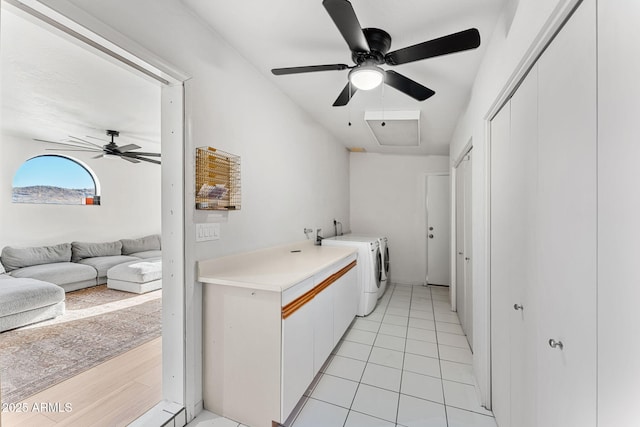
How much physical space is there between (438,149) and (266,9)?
3.63m

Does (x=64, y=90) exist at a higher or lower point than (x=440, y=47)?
higher

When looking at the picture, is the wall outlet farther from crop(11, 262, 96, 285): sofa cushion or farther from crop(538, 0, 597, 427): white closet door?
crop(11, 262, 96, 285): sofa cushion

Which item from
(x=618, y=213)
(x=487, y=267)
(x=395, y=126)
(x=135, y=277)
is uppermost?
(x=395, y=126)

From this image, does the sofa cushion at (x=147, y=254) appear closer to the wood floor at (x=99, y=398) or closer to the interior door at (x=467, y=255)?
the wood floor at (x=99, y=398)

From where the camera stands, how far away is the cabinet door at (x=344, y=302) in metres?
2.48

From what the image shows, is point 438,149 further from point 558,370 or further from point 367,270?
point 558,370

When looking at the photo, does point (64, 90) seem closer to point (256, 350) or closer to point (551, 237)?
point (256, 350)

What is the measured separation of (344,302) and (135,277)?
3.27m

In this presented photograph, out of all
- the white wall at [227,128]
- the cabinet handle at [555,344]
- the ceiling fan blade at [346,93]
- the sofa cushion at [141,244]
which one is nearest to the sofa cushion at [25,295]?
the sofa cushion at [141,244]

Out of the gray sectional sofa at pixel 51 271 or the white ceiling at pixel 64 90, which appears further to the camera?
the gray sectional sofa at pixel 51 271

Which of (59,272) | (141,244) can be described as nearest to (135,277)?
(59,272)

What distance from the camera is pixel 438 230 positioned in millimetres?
4824

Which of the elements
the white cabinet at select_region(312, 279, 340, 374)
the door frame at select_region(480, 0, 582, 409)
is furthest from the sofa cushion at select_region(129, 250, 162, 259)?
the door frame at select_region(480, 0, 582, 409)

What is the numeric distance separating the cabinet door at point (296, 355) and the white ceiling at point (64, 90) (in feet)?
5.46
